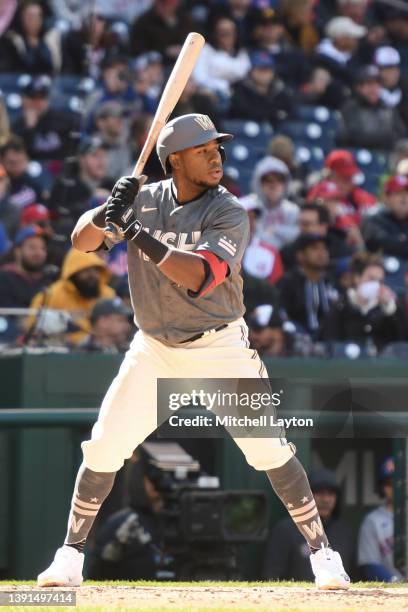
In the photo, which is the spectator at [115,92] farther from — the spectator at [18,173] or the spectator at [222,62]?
the spectator at [18,173]

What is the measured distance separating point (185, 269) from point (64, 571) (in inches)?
44.8

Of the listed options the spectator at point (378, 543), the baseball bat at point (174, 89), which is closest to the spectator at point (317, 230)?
the spectator at point (378, 543)

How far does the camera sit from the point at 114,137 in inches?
395

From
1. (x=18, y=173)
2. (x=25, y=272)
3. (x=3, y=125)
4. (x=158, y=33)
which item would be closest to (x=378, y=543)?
(x=25, y=272)

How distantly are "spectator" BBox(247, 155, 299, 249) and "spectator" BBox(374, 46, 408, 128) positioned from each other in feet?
9.42

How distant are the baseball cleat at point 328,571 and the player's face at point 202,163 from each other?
1.35 meters

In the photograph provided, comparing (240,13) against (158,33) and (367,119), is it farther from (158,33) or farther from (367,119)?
(367,119)

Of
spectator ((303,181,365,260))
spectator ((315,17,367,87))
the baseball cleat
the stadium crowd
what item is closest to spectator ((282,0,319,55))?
the stadium crowd

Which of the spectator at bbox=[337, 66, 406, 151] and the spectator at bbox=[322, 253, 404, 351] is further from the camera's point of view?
the spectator at bbox=[337, 66, 406, 151]

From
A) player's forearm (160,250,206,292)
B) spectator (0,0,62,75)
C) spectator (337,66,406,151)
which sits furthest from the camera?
spectator (337,66,406,151)

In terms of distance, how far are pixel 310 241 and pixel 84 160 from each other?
1.90 metres

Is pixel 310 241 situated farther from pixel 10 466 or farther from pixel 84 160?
pixel 10 466

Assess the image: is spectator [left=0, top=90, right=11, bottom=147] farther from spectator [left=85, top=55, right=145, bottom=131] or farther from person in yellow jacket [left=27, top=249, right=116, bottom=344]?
person in yellow jacket [left=27, top=249, right=116, bottom=344]

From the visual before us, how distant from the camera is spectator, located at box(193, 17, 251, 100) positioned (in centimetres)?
1139
